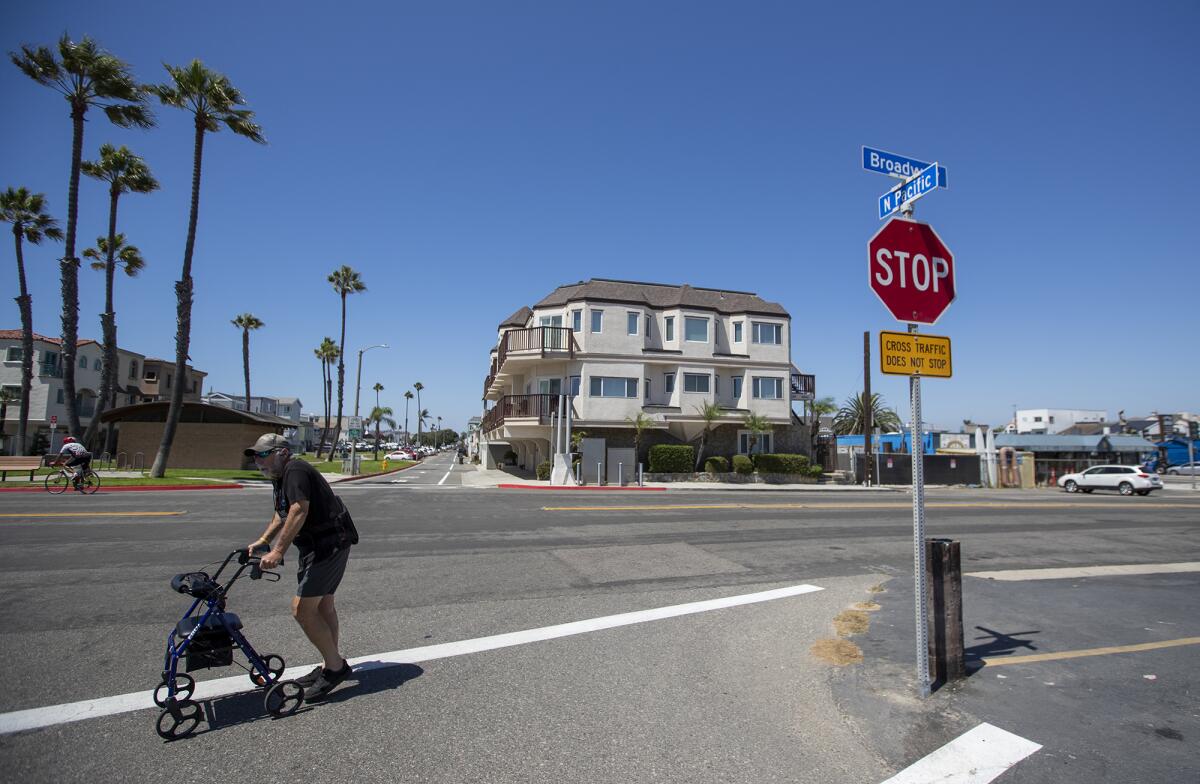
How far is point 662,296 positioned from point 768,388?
8902mm

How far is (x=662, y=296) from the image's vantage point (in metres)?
39.1

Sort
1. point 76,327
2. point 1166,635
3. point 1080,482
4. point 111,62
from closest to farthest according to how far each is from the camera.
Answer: point 1166,635, point 111,62, point 76,327, point 1080,482

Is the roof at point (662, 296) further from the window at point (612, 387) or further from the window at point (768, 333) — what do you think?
the window at point (612, 387)

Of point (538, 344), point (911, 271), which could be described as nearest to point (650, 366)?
point (538, 344)

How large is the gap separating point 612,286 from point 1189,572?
31.3 meters

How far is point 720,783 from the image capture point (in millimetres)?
3238

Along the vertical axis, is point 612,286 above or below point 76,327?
above

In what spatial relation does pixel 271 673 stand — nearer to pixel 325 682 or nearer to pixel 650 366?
pixel 325 682

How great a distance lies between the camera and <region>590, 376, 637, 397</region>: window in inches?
1355

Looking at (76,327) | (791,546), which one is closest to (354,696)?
(791,546)

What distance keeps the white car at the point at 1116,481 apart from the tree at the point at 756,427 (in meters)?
17.4

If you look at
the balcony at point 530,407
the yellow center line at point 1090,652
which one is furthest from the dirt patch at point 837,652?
the balcony at point 530,407

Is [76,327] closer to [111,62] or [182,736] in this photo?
[111,62]

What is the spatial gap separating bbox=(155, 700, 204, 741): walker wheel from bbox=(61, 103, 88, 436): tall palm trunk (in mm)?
29909
